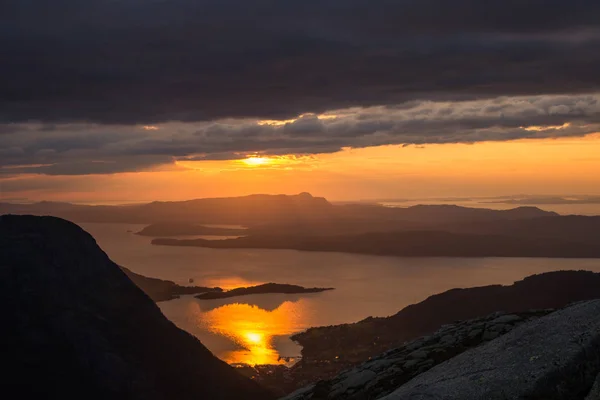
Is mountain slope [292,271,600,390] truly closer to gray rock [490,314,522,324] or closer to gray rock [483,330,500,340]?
gray rock [490,314,522,324]

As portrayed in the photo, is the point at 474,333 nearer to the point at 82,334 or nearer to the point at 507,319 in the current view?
the point at 507,319

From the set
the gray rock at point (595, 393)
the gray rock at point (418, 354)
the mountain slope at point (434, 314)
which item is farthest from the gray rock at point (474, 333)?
the mountain slope at point (434, 314)

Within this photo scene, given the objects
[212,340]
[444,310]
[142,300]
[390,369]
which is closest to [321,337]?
[212,340]

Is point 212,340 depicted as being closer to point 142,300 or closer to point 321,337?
point 321,337

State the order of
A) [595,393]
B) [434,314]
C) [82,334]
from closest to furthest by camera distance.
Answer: [595,393] < [82,334] < [434,314]

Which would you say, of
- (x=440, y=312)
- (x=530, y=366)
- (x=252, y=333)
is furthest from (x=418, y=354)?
(x=440, y=312)

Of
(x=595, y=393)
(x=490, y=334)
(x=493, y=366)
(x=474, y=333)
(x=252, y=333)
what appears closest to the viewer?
(x=595, y=393)
